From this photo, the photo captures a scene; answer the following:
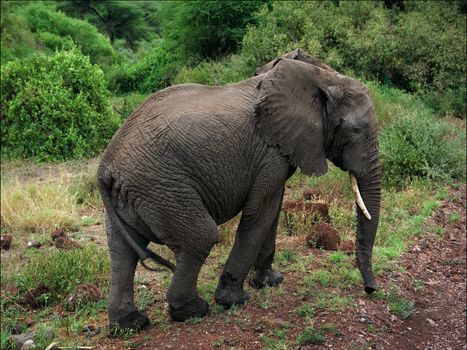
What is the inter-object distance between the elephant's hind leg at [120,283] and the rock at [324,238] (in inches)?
97.2

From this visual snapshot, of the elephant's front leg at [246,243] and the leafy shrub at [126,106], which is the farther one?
the leafy shrub at [126,106]

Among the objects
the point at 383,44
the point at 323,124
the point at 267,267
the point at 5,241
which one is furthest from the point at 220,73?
the point at 323,124

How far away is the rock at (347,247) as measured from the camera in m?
6.58

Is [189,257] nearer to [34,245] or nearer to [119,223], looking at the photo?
[119,223]

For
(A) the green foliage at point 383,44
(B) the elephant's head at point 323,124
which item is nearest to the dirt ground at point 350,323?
(B) the elephant's head at point 323,124

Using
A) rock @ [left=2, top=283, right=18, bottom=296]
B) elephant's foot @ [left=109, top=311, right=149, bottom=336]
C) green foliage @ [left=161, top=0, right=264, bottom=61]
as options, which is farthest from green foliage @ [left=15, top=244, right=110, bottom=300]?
green foliage @ [left=161, top=0, right=264, bottom=61]

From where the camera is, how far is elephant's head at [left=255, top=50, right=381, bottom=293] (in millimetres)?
4730

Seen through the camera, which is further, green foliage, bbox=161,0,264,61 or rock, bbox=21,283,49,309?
green foliage, bbox=161,0,264,61

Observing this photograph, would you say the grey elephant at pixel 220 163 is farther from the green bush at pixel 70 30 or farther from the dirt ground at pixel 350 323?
the green bush at pixel 70 30

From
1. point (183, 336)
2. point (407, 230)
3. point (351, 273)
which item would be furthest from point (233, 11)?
point (183, 336)

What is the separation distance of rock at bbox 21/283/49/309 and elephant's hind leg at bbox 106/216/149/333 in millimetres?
1127

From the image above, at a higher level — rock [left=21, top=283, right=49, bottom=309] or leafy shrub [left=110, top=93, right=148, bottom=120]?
rock [left=21, top=283, right=49, bottom=309]

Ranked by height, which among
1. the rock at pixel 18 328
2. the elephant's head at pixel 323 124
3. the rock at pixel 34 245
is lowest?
the rock at pixel 34 245

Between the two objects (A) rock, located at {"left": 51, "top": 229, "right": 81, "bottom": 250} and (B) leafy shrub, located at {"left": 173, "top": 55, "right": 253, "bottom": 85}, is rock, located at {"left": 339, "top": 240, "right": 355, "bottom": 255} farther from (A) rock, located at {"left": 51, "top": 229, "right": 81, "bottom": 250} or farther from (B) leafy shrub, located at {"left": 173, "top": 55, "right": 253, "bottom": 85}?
(B) leafy shrub, located at {"left": 173, "top": 55, "right": 253, "bottom": 85}
